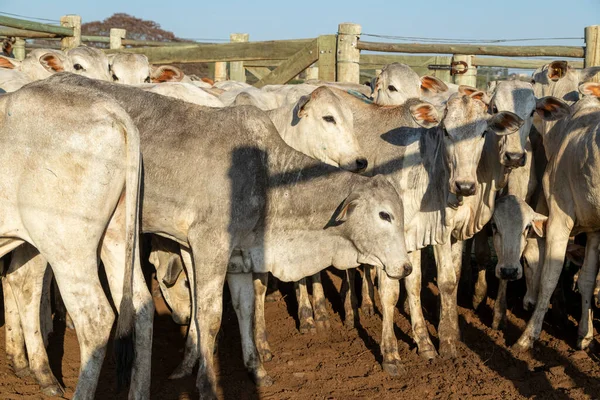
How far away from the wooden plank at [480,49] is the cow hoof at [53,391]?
5.90 m

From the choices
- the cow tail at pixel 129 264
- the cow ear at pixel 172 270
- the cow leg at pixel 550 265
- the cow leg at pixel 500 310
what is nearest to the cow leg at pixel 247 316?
the cow ear at pixel 172 270

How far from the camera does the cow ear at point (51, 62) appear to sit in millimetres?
9000

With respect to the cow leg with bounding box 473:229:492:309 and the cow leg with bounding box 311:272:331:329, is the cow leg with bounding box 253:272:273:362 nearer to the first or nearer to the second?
the cow leg with bounding box 311:272:331:329

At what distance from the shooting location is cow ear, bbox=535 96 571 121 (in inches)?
279

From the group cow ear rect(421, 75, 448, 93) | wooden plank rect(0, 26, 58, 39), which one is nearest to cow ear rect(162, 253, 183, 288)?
cow ear rect(421, 75, 448, 93)

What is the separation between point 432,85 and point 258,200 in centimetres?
401

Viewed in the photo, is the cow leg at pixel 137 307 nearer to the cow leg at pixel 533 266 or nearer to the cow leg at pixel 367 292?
the cow leg at pixel 367 292

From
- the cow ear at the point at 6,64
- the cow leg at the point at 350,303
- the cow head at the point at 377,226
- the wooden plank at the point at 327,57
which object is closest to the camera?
the cow head at the point at 377,226

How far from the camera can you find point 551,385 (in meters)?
6.28

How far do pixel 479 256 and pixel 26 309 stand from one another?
4367 millimetres

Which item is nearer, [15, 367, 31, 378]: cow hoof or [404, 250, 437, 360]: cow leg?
[15, 367, 31, 378]: cow hoof

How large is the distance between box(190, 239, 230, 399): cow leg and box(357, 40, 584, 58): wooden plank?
5.18 m

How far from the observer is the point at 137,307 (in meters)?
5.41

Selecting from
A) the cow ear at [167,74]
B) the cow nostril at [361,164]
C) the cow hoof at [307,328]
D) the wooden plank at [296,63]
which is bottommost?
the cow hoof at [307,328]
